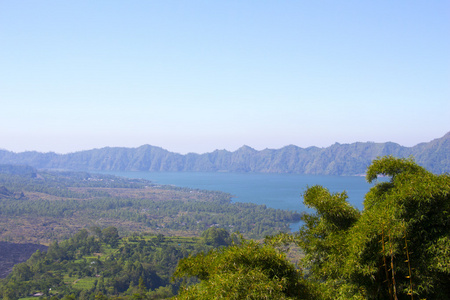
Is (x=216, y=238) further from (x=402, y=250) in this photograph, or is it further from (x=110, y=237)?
(x=402, y=250)

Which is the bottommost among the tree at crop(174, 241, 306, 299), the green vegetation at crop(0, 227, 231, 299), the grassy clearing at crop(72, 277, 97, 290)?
the grassy clearing at crop(72, 277, 97, 290)

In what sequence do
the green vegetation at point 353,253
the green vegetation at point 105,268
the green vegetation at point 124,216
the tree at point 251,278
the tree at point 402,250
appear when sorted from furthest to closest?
the green vegetation at point 124,216 → the green vegetation at point 105,268 → the tree at point 402,250 → the green vegetation at point 353,253 → the tree at point 251,278

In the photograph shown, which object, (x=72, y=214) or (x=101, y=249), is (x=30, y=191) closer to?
(x=72, y=214)

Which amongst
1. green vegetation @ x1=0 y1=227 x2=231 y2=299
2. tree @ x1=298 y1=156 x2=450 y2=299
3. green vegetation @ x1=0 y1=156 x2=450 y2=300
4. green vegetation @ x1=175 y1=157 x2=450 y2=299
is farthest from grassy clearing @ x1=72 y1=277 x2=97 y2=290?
tree @ x1=298 y1=156 x2=450 y2=299

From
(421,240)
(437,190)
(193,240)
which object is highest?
(437,190)

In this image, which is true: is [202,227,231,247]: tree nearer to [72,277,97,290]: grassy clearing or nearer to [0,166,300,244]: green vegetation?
[0,166,300,244]: green vegetation

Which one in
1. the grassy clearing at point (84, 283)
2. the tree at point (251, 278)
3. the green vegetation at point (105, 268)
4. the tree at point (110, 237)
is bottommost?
the grassy clearing at point (84, 283)

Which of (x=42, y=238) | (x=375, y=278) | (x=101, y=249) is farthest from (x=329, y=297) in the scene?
(x=42, y=238)

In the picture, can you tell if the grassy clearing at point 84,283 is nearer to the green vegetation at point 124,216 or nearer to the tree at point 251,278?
the green vegetation at point 124,216

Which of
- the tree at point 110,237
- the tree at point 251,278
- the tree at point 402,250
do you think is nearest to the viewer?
the tree at point 251,278

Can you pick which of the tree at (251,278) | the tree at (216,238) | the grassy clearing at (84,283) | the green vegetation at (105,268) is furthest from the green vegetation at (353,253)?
the tree at (216,238)

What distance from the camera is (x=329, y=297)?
7.65 m

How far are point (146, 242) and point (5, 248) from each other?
23.6m

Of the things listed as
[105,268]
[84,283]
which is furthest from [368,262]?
[105,268]
